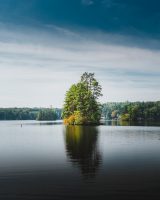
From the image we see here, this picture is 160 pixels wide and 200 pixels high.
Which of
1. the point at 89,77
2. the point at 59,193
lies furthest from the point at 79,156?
the point at 89,77

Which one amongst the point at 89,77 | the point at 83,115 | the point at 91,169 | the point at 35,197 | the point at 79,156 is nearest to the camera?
the point at 35,197

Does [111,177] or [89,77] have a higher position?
[89,77]

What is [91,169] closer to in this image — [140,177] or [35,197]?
[140,177]

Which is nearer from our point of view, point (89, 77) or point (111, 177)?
point (111, 177)

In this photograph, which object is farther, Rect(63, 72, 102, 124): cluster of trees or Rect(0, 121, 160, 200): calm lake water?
Rect(63, 72, 102, 124): cluster of trees

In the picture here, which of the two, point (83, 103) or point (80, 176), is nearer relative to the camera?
point (80, 176)

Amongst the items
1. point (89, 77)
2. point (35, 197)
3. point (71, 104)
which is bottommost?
point (35, 197)

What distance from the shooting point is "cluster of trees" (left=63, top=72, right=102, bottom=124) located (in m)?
113

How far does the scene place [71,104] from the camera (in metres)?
124

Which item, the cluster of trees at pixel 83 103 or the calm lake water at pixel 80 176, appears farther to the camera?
the cluster of trees at pixel 83 103

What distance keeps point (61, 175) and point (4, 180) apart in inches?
152

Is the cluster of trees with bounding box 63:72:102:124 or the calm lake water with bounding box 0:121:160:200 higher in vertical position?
the cluster of trees with bounding box 63:72:102:124

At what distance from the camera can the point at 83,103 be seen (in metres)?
115

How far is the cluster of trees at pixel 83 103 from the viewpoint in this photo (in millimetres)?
112688
